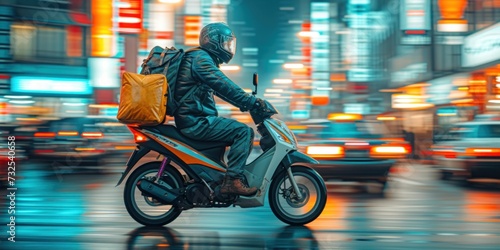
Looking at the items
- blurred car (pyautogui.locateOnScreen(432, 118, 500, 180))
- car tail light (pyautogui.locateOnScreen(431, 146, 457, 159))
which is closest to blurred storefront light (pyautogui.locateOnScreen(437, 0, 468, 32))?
car tail light (pyautogui.locateOnScreen(431, 146, 457, 159))

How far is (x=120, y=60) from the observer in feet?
159

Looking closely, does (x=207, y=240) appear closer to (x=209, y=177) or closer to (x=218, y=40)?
(x=209, y=177)

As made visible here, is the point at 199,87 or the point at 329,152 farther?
the point at 329,152

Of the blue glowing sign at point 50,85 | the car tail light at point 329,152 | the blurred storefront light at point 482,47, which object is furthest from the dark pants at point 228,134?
the blue glowing sign at point 50,85

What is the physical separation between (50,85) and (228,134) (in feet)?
151

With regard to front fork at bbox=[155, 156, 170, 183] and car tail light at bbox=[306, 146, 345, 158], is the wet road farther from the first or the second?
car tail light at bbox=[306, 146, 345, 158]

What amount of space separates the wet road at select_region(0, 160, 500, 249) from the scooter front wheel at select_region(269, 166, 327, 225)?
0.17m

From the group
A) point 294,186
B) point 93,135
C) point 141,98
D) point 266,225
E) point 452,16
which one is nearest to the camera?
point 141,98

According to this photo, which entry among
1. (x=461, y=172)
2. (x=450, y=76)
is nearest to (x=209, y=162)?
(x=461, y=172)

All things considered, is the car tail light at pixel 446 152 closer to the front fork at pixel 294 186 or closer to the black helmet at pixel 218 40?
the front fork at pixel 294 186

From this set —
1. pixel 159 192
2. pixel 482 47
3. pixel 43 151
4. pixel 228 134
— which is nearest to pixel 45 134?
pixel 43 151

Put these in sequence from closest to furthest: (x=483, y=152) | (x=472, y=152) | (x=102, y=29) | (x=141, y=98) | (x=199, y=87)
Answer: (x=141, y=98) → (x=199, y=87) → (x=483, y=152) → (x=472, y=152) → (x=102, y=29)

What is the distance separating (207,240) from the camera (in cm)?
649

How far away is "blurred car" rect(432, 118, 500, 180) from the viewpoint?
1429 centimetres
